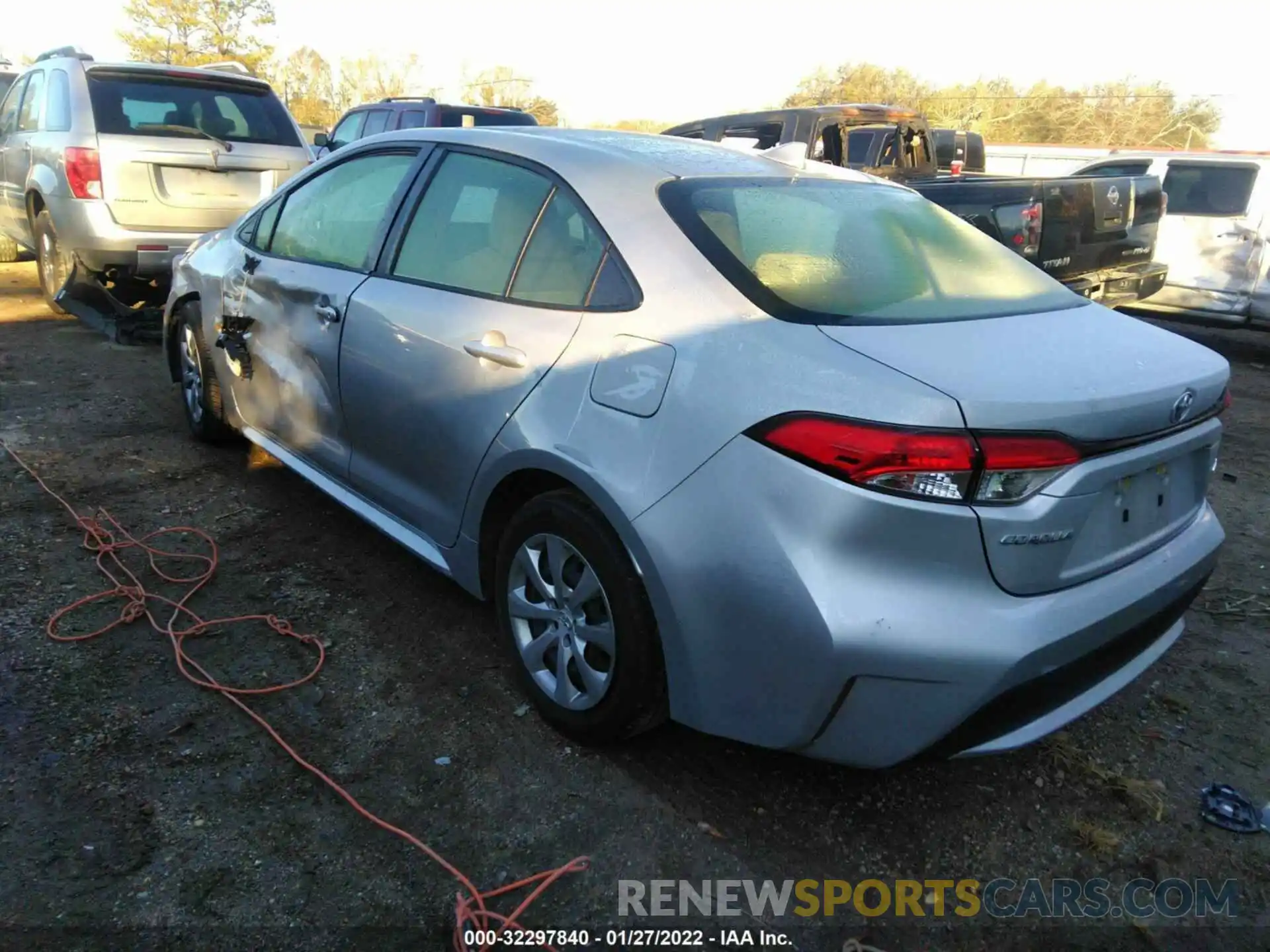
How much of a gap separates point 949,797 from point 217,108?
7057mm

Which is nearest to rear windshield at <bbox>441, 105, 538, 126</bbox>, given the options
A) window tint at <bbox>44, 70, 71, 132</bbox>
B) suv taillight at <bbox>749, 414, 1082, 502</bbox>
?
window tint at <bbox>44, 70, 71, 132</bbox>

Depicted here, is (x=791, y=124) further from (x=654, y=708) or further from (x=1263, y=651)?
(x=654, y=708)

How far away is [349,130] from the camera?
1173 centimetres

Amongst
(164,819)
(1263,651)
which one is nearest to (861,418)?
(164,819)

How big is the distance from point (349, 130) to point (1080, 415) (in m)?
11.6

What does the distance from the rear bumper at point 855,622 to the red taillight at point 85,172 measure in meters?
5.96

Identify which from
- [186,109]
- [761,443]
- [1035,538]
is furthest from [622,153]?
[186,109]

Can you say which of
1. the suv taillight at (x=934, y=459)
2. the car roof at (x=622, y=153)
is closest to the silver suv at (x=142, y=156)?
the car roof at (x=622, y=153)

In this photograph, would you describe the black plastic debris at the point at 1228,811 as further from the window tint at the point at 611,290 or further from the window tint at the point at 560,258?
the window tint at the point at 560,258

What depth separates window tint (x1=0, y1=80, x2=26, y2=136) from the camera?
26.2 feet

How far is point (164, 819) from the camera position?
2295 millimetres

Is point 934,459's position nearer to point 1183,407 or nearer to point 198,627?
point 1183,407

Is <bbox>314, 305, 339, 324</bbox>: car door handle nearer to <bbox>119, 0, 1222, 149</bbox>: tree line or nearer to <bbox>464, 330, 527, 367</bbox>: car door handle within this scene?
<bbox>464, 330, 527, 367</bbox>: car door handle
